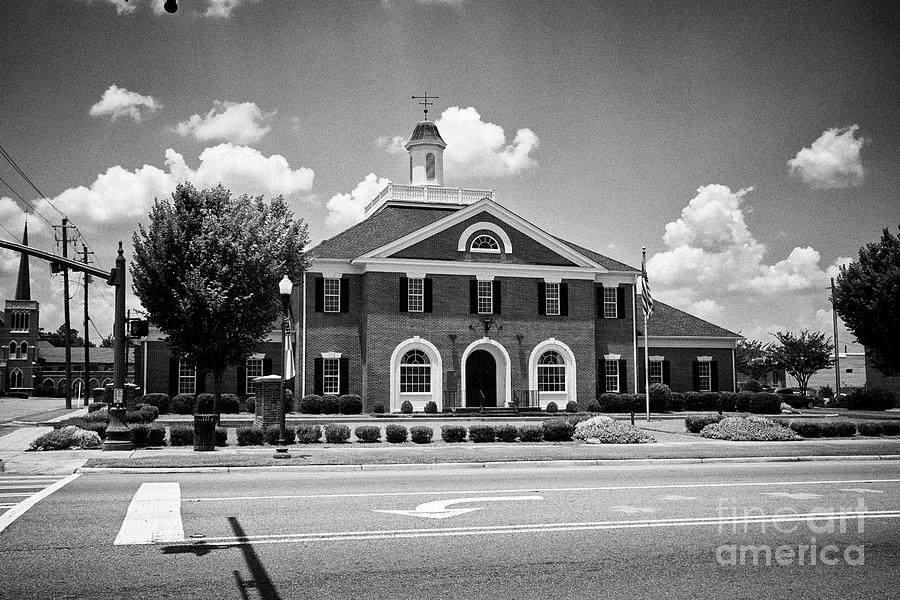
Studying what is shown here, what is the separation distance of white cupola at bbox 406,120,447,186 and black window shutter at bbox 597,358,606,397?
46.6 ft

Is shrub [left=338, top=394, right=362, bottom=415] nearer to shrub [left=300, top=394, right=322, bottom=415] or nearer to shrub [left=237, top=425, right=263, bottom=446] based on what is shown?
shrub [left=300, top=394, right=322, bottom=415]

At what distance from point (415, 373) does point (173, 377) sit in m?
→ 12.3

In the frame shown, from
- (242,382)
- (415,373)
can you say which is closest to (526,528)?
Answer: (415,373)

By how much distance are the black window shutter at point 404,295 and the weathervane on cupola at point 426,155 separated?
9.87 metres

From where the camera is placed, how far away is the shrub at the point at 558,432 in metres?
25.5

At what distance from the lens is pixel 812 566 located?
8.27m

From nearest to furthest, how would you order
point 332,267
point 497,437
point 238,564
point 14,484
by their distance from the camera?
point 238,564
point 14,484
point 497,437
point 332,267

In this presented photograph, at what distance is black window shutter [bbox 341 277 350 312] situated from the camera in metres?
42.0

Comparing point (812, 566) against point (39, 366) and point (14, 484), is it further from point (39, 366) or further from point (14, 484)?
point (39, 366)

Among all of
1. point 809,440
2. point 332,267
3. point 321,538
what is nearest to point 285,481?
point 321,538

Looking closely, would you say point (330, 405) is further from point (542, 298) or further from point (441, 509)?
point (441, 509)

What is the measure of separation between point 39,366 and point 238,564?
10541 centimetres

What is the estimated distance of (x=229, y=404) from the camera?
40.8 metres

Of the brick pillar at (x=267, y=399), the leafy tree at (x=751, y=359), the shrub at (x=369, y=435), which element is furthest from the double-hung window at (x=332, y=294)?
the leafy tree at (x=751, y=359)
